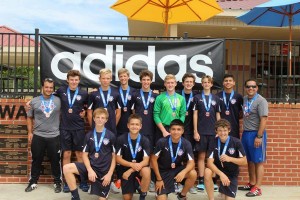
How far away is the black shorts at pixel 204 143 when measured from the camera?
248 inches

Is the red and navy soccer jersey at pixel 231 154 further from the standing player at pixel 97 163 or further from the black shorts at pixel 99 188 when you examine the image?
the black shorts at pixel 99 188

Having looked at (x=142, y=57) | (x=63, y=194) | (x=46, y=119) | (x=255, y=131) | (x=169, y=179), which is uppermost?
(x=142, y=57)

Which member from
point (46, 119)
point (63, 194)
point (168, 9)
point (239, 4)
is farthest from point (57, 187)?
point (239, 4)

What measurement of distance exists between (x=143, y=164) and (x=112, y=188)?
111 cm

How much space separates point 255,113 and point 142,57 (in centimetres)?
232

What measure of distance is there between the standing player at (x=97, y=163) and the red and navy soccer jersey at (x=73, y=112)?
2.11 feet

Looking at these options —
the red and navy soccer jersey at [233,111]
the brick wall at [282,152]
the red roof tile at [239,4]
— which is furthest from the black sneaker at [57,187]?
the red roof tile at [239,4]

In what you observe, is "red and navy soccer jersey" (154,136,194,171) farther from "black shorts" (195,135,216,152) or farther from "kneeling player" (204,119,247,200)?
"black shorts" (195,135,216,152)

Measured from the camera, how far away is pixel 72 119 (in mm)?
6238

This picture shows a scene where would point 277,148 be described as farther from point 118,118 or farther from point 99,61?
point 99,61

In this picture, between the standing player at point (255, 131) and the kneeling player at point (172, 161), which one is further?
the standing player at point (255, 131)

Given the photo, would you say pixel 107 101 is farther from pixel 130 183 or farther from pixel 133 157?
pixel 130 183

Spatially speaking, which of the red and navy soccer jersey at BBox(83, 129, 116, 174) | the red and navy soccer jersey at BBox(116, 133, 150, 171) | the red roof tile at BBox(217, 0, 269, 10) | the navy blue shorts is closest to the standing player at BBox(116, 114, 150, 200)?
the red and navy soccer jersey at BBox(116, 133, 150, 171)

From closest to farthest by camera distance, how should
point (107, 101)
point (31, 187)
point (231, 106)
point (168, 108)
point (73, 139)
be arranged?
A: point (168, 108) → point (107, 101) → point (73, 139) → point (31, 187) → point (231, 106)
